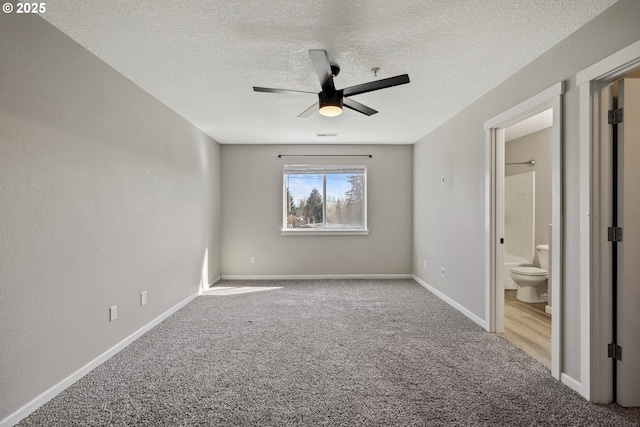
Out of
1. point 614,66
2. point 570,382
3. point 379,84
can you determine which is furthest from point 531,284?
point 379,84

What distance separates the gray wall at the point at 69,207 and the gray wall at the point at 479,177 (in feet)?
10.3

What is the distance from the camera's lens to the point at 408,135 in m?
4.84

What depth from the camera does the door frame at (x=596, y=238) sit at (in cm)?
188

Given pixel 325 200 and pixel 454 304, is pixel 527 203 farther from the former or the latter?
pixel 325 200

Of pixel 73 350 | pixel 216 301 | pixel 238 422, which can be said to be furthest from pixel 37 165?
pixel 216 301

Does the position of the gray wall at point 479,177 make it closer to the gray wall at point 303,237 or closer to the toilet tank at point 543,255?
the gray wall at point 303,237

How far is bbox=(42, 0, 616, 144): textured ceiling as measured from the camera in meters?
1.82

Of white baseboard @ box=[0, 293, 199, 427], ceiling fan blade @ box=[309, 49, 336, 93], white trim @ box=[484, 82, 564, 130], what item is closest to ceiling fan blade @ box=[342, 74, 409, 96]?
ceiling fan blade @ box=[309, 49, 336, 93]

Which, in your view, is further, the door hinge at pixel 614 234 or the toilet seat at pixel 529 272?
the toilet seat at pixel 529 272

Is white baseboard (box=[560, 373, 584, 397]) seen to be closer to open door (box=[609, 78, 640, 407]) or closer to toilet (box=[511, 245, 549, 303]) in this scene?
open door (box=[609, 78, 640, 407])

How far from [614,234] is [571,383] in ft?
3.33

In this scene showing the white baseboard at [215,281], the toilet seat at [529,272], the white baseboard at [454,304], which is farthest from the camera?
the white baseboard at [215,281]

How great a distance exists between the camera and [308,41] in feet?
7.11

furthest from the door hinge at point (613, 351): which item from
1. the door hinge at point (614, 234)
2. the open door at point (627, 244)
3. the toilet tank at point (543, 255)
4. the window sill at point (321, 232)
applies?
the window sill at point (321, 232)
